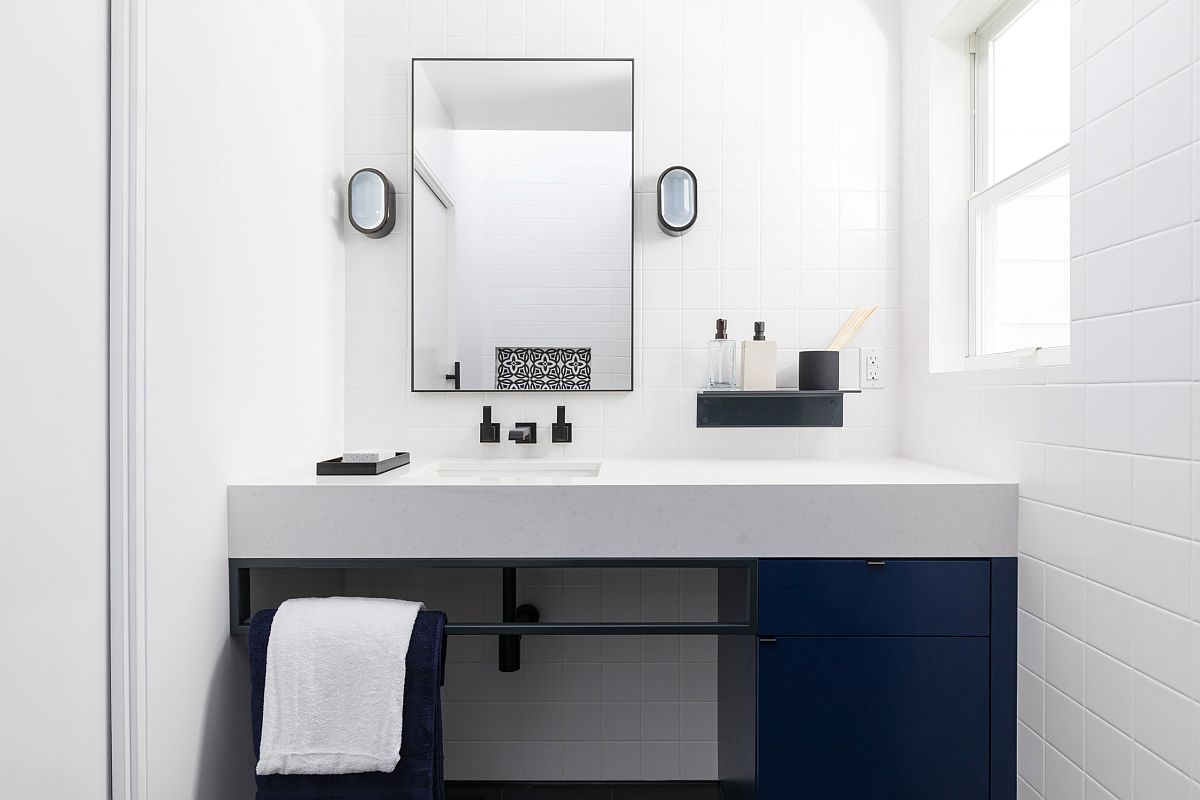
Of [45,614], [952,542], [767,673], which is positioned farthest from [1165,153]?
[45,614]

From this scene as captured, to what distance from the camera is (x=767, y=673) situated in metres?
1.40

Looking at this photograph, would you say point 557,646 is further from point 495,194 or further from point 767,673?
point 495,194

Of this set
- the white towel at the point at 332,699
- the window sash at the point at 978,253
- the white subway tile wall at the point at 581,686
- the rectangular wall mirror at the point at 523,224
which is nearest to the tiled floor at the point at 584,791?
the white subway tile wall at the point at 581,686

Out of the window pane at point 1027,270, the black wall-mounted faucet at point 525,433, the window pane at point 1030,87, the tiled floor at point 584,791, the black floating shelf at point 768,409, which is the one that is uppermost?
the window pane at point 1030,87

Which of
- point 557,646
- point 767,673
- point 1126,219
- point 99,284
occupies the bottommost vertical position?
point 557,646

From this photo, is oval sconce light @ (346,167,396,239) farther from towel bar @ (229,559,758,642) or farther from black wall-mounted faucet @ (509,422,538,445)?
towel bar @ (229,559,758,642)

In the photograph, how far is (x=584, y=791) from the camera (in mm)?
1944

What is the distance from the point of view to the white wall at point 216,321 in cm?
117

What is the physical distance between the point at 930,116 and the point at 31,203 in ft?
6.19

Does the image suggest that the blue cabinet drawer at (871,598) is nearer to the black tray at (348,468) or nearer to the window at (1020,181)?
the window at (1020,181)

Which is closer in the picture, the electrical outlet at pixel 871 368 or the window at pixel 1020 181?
the window at pixel 1020 181

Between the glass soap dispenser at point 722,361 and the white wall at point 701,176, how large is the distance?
73 mm

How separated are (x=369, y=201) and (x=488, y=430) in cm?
70

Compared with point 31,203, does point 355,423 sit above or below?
below
